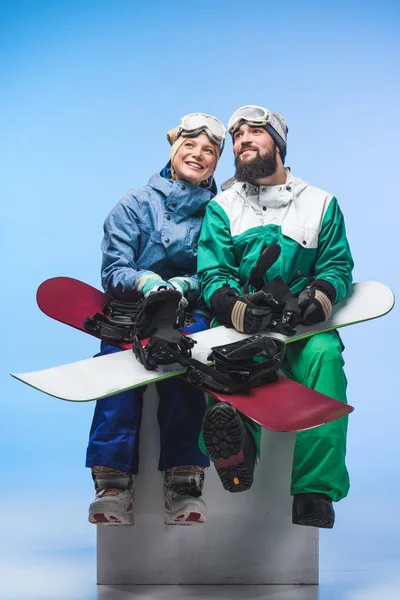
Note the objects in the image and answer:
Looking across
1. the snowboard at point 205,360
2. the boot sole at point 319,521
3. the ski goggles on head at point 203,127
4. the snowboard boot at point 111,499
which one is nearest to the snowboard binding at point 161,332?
the snowboard at point 205,360

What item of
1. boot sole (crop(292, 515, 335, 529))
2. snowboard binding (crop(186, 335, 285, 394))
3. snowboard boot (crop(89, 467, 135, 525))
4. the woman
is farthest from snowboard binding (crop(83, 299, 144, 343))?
boot sole (crop(292, 515, 335, 529))

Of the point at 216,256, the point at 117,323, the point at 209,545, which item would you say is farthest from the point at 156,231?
the point at 209,545

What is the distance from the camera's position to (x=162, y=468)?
A: 167 inches

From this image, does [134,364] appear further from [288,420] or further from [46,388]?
[288,420]

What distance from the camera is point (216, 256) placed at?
436 centimetres

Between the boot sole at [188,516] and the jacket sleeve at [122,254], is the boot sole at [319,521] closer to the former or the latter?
the boot sole at [188,516]

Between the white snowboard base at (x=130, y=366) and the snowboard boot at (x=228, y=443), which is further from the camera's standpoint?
the white snowboard base at (x=130, y=366)

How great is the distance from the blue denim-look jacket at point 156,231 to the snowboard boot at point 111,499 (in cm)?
64

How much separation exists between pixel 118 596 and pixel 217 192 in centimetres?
151

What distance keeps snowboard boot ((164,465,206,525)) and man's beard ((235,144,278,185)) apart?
3.38 ft

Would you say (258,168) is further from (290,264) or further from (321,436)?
(321,436)

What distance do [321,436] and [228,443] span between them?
0.37m

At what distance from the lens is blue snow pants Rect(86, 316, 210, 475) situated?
4141mm

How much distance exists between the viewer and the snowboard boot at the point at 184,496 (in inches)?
162
